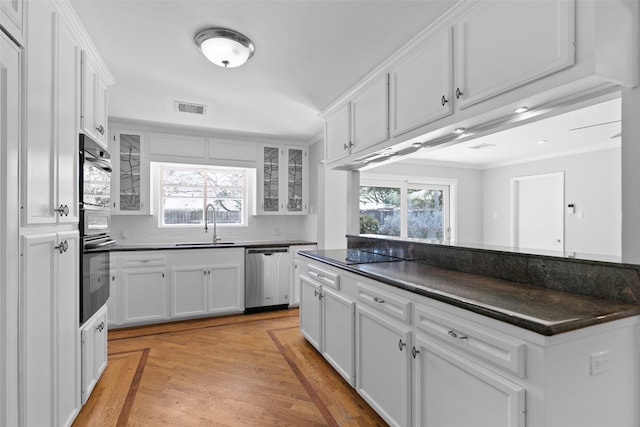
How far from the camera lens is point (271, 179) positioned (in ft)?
15.1

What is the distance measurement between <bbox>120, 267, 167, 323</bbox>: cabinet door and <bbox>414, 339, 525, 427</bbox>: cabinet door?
312 centimetres

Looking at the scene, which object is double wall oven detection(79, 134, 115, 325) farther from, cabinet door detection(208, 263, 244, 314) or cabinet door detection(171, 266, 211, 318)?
cabinet door detection(208, 263, 244, 314)

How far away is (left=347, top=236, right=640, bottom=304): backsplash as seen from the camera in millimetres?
1329

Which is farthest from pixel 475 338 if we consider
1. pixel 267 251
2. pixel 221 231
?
pixel 221 231

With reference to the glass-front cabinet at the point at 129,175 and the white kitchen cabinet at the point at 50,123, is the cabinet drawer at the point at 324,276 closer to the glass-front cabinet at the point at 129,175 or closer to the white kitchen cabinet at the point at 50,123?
the white kitchen cabinet at the point at 50,123

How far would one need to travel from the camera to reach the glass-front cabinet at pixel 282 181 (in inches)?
179

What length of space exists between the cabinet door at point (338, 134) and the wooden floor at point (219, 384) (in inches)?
72.9

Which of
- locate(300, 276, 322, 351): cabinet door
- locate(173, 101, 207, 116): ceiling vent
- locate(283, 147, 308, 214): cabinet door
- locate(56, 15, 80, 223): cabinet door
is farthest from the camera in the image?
locate(283, 147, 308, 214): cabinet door

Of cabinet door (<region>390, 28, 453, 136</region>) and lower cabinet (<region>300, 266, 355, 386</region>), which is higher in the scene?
cabinet door (<region>390, 28, 453, 136</region>)

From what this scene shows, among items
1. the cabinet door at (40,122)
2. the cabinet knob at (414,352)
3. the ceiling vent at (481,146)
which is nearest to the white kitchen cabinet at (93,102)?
the cabinet door at (40,122)

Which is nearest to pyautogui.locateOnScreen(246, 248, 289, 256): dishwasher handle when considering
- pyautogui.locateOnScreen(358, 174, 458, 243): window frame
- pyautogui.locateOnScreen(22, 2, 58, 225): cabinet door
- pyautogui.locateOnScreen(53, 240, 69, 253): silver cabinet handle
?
pyautogui.locateOnScreen(358, 174, 458, 243): window frame

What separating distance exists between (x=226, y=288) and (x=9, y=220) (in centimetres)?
287

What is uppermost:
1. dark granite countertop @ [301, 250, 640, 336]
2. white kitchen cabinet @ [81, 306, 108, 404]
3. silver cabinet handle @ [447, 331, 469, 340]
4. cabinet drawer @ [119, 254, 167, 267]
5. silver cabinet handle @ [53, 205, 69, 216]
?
silver cabinet handle @ [53, 205, 69, 216]

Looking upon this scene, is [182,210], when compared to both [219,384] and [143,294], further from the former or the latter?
[219,384]
